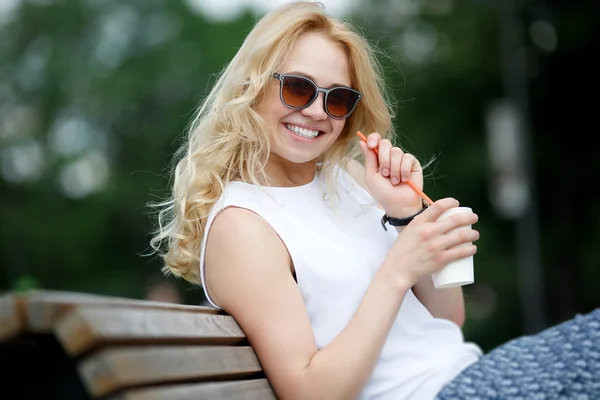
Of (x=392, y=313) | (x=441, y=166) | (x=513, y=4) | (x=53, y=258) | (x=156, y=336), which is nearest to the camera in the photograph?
(x=156, y=336)

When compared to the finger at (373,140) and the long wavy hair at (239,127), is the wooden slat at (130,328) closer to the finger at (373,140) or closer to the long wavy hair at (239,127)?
the long wavy hair at (239,127)

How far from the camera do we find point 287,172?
9.72ft

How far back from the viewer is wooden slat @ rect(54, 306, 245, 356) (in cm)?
151

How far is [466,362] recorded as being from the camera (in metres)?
2.57

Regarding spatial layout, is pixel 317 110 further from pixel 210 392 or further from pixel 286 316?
pixel 210 392

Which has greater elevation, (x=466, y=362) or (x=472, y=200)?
(x=466, y=362)

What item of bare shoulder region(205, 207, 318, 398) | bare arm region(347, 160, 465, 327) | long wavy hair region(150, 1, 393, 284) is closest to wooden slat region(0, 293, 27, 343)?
bare shoulder region(205, 207, 318, 398)

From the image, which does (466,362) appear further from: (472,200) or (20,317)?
(472,200)

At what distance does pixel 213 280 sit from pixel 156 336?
0.74m

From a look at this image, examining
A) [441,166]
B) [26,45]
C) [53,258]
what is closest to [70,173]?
[53,258]

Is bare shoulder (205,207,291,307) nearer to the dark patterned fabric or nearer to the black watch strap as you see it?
the black watch strap

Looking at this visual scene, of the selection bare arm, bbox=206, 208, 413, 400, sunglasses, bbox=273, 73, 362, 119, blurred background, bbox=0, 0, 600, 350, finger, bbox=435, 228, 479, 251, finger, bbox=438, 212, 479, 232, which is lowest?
blurred background, bbox=0, 0, 600, 350

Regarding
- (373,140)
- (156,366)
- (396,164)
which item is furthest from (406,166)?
(156,366)

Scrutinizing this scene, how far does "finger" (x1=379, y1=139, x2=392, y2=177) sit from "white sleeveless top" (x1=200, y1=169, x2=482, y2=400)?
0.24m
